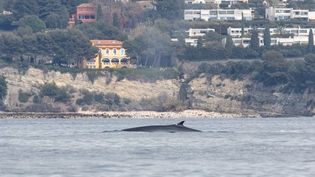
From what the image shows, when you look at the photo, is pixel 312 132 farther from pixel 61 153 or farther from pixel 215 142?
pixel 61 153

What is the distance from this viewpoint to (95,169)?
260ft

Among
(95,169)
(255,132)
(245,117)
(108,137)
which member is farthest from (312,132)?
(245,117)

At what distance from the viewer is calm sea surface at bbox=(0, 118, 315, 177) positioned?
257ft

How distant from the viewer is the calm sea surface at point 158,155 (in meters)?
78.2

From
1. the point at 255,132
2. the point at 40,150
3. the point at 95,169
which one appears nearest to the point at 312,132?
the point at 255,132

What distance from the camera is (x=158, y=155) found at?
3457 inches

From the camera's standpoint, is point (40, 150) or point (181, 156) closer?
point (181, 156)

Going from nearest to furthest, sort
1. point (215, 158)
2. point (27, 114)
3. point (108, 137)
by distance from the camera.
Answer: point (215, 158), point (108, 137), point (27, 114)

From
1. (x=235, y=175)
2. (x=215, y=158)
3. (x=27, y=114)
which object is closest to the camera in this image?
(x=235, y=175)

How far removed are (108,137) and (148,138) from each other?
4.01 m

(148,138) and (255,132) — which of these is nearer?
(148,138)

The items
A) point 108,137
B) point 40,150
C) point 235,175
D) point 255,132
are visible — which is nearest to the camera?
point 235,175

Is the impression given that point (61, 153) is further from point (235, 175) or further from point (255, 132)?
point (255, 132)

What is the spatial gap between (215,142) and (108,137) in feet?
29.2
